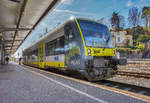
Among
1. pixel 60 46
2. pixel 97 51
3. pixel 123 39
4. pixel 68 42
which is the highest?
pixel 123 39

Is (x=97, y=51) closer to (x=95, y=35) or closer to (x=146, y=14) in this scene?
(x=95, y=35)

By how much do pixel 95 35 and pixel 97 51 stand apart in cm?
85

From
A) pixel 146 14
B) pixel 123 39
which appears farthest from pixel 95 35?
pixel 146 14

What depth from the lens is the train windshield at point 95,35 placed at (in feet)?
20.5

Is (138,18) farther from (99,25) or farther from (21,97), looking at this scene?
(21,97)

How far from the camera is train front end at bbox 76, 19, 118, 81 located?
5844 mm

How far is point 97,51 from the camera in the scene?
20.2ft

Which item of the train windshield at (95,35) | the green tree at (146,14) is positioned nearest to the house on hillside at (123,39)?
the green tree at (146,14)

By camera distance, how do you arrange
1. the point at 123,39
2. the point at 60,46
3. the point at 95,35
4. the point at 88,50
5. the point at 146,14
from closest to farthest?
the point at 88,50 → the point at 95,35 → the point at 60,46 → the point at 146,14 → the point at 123,39

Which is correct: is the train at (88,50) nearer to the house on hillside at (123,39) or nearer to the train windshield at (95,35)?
the train windshield at (95,35)

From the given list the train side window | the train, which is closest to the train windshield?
the train

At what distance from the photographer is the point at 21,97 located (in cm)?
377

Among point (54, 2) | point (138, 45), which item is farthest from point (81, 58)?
point (138, 45)

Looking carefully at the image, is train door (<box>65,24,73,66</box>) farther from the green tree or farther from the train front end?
the green tree
